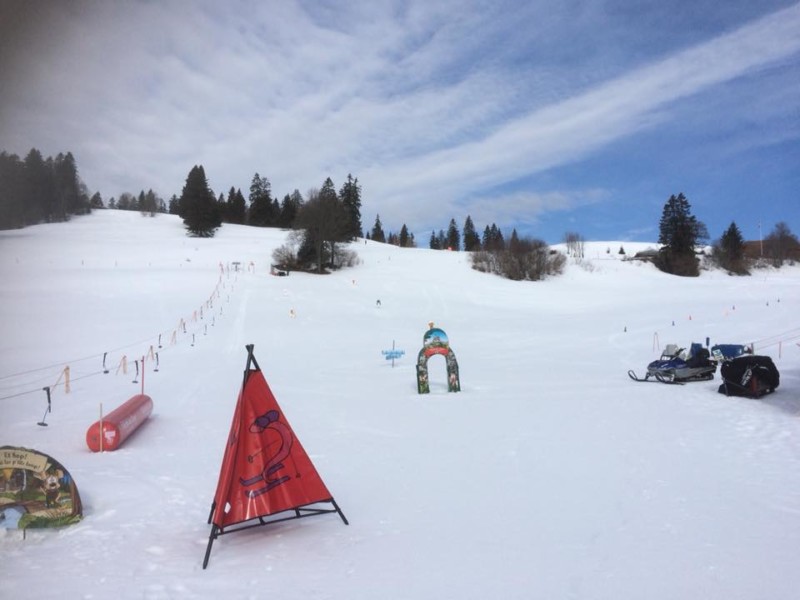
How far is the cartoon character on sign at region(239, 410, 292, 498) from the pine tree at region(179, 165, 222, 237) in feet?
254

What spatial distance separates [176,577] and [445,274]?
55137 mm

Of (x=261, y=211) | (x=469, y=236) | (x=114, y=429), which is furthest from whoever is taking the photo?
(x=469, y=236)

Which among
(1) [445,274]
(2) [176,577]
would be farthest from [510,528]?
(1) [445,274]

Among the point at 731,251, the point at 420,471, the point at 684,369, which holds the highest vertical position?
the point at 731,251

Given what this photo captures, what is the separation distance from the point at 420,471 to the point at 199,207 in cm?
7638

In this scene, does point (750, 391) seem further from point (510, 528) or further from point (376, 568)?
point (376, 568)

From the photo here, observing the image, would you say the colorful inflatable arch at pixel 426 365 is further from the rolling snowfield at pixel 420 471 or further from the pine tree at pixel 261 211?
the pine tree at pixel 261 211

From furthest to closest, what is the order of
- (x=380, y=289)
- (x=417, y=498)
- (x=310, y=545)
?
(x=380, y=289) < (x=417, y=498) < (x=310, y=545)

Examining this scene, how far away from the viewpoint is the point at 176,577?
14.9ft

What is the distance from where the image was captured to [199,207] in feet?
248

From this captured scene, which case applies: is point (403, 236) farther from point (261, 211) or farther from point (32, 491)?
point (32, 491)

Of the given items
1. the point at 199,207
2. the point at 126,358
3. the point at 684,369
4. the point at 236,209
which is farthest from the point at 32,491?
the point at 236,209

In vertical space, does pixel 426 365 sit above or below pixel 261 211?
below

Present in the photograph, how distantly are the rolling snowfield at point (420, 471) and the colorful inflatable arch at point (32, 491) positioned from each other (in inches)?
5.7
